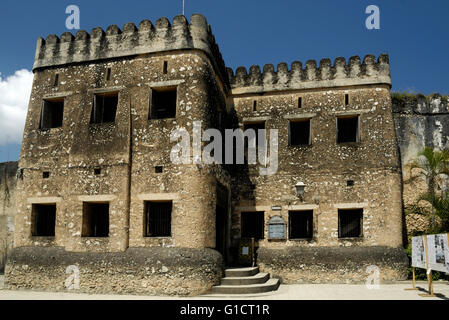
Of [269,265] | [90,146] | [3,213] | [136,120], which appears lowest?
[269,265]

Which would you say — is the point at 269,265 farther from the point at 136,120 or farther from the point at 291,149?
the point at 136,120

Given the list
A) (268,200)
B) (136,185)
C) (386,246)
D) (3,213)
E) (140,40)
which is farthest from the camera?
(3,213)

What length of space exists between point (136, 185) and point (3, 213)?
29.6 ft

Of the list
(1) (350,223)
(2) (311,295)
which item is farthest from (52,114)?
(1) (350,223)

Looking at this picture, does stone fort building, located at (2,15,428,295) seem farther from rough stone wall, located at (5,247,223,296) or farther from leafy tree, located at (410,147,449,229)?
leafy tree, located at (410,147,449,229)

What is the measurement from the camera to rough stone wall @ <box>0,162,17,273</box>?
1803 cm

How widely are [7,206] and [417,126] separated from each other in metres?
17.9

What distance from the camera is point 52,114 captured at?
1501 cm

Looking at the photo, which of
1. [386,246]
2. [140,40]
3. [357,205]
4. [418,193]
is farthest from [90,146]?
[418,193]

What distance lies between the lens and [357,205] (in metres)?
15.1

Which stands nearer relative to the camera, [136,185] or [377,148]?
[136,185]

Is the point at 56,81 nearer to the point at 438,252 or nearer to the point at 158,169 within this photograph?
the point at 158,169

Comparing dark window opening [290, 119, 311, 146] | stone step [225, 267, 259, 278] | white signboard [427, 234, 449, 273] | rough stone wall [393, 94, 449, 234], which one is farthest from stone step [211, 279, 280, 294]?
rough stone wall [393, 94, 449, 234]

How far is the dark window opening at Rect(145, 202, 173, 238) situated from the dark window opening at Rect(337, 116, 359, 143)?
7573mm
